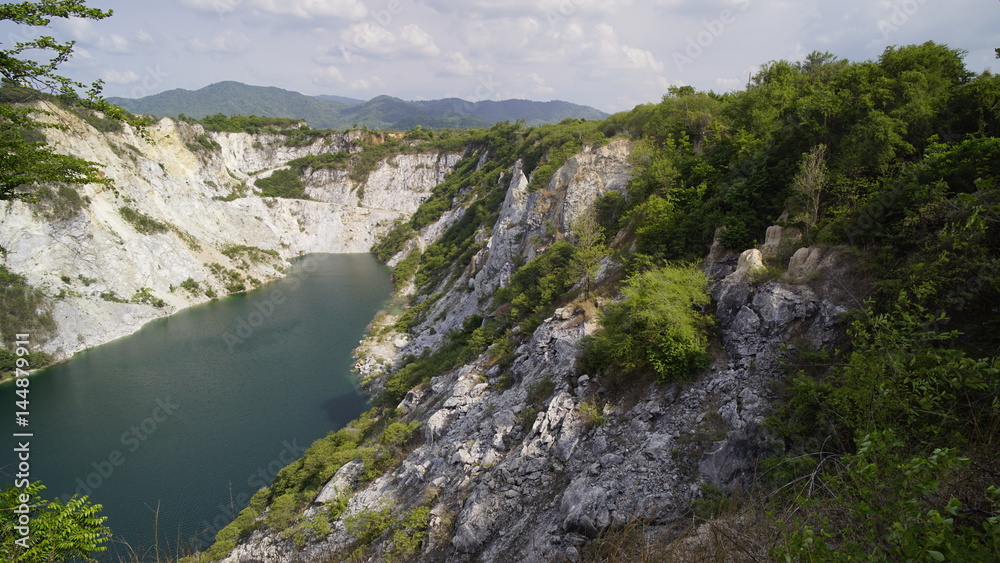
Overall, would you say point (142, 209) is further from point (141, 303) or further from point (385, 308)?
point (385, 308)

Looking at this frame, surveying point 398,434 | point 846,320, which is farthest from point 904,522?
point 398,434

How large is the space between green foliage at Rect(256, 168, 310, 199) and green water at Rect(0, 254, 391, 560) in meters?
36.9

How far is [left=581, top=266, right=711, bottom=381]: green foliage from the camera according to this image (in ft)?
35.7

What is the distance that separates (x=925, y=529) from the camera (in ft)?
8.23

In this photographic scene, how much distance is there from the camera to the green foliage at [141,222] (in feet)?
146

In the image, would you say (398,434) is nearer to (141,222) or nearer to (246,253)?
(141,222)

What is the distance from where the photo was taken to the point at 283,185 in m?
75.8

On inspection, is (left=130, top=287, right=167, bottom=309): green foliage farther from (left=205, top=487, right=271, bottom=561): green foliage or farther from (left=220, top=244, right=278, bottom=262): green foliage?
(left=205, top=487, right=271, bottom=561): green foliage

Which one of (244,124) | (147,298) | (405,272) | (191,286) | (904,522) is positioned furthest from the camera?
(244,124)

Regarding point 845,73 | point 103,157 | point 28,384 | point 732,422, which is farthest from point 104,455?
point 103,157

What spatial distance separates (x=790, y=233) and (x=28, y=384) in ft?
141

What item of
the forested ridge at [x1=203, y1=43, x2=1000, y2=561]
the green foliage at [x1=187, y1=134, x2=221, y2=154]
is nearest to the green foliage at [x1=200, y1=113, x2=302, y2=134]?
the green foliage at [x1=187, y1=134, x2=221, y2=154]

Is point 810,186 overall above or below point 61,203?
above

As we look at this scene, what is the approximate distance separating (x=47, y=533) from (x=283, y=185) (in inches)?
3123
